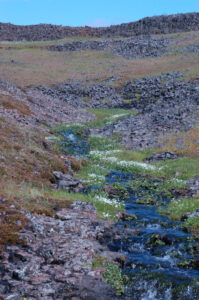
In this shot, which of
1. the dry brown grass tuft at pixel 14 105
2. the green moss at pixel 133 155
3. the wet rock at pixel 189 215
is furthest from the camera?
the dry brown grass tuft at pixel 14 105

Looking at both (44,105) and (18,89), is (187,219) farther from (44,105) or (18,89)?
(18,89)

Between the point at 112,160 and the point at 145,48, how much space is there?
71.0 m

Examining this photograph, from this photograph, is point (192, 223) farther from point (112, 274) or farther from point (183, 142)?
point (183, 142)

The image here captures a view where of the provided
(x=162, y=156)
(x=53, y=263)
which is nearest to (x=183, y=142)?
(x=162, y=156)

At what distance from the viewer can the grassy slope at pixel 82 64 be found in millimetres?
70969

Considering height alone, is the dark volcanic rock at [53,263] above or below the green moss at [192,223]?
above

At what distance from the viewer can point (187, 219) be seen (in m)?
15.7

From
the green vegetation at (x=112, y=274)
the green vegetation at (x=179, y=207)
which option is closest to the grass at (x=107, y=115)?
the green vegetation at (x=179, y=207)

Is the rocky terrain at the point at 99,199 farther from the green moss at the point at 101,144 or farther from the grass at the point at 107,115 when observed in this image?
the grass at the point at 107,115

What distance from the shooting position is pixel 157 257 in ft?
41.9

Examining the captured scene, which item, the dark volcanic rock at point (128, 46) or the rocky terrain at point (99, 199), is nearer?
the rocky terrain at point (99, 199)

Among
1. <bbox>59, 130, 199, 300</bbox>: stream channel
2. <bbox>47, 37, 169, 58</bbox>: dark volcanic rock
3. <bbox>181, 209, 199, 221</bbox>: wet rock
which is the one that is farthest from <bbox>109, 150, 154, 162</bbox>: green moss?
<bbox>47, 37, 169, 58</bbox>: dark volcanic rock

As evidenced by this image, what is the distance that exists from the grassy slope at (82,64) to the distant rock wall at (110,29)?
10627mm

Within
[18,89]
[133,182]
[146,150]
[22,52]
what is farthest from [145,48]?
[133,182]
